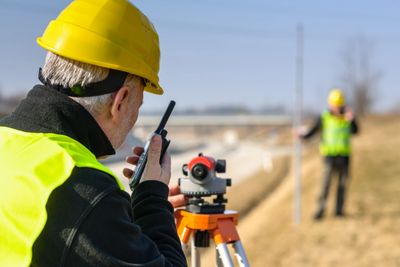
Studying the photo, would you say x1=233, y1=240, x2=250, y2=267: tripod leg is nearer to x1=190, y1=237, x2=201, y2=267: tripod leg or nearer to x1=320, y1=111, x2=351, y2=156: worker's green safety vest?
x1=190, y1=237, x2=201, y2=267: tripod leg

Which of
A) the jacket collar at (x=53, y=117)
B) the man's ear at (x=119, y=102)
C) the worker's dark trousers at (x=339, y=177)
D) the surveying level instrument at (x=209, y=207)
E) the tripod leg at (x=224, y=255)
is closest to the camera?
the jacket collar at (x=53, y=117)

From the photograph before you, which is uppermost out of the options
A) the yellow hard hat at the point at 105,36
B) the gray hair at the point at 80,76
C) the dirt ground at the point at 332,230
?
the yellow hard hat at the point at 105,36

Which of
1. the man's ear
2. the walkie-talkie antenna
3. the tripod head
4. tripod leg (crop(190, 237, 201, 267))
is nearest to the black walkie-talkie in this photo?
the walkie-talkie antenna

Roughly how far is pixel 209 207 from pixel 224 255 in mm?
251

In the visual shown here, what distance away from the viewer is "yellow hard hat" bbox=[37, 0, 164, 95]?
1.48m

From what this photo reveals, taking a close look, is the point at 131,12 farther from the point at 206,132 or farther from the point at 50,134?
the point at 206,132

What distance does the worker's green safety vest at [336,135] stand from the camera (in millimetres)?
9008

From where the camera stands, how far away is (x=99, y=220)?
126 centimetres

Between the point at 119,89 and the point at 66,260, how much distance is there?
1.61ft

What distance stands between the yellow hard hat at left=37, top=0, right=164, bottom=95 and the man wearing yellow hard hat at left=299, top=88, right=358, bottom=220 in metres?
7.77

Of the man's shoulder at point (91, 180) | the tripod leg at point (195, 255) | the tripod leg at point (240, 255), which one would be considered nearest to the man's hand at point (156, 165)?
the man's shoulder at point (91, 180)

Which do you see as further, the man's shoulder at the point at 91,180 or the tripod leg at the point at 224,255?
the tripod leg at the point at 224,255

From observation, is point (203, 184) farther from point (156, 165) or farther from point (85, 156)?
point (85, 156)

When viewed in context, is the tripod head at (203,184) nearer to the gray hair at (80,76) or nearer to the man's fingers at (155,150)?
the man's fingers at (155,150)
